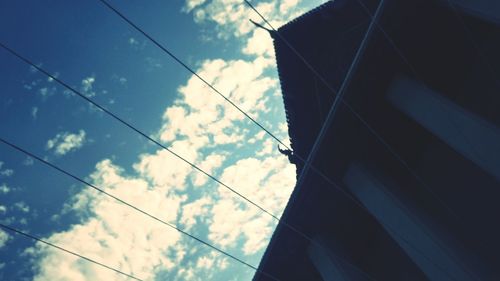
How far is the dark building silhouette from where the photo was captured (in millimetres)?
6957

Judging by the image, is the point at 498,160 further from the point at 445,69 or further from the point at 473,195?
the point at 445,69

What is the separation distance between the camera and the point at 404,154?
944 centimetres

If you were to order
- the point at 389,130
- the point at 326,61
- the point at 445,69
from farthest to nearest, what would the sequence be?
1. the point at 326,61
2. the point at 389,130
3. the point at 445,69

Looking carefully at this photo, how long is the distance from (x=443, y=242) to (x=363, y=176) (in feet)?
9.01

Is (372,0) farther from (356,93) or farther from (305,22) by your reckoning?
(356,93)

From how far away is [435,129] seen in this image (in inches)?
294

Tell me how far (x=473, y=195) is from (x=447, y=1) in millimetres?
4997

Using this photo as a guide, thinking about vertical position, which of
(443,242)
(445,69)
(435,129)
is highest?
(445,69)

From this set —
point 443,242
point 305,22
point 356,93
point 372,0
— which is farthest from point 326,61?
point 443,242

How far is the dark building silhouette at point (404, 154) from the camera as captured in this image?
22.8 ft

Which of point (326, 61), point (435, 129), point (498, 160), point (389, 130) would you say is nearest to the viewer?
point (498, 160)

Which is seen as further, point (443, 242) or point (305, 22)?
point (305, 22)

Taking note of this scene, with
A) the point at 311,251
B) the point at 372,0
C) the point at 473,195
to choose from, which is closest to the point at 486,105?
the point at 473,195

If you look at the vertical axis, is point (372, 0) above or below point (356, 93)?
above
